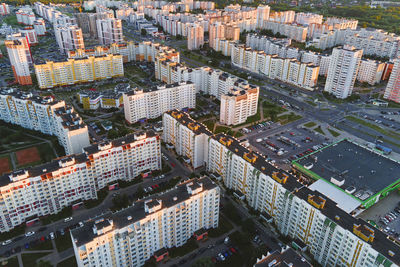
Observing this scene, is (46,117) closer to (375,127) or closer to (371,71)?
(375,127)

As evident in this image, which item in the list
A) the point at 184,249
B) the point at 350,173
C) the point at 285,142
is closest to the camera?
the point at 184,249

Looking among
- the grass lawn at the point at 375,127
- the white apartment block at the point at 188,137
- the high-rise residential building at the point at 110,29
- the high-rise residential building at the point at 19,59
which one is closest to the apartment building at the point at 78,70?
the high-rise residential building at the point at 19,59

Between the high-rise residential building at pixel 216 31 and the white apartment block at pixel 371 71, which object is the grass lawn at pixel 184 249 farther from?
the high-rise residential building at pixel 216 31

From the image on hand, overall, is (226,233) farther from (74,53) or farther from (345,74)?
(74,53)

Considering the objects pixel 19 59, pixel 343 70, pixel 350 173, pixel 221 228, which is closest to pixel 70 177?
pixel 221 228

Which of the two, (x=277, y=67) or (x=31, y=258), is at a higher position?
(x=277, y=67)

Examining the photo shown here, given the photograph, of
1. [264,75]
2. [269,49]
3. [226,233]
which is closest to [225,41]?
[269,49]
